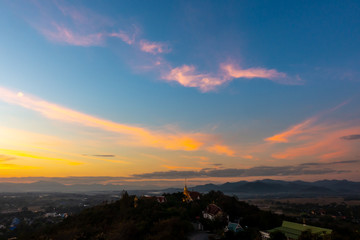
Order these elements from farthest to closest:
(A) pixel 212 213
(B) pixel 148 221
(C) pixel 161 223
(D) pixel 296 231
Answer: (A) pixel 212 213 < (B) pixel 148 221 < (C) pixel 161 223 < (D) pixel 296 231

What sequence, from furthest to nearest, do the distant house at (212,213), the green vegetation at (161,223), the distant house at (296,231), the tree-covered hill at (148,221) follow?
the distant house at (212,213) < the tree-covered hill at (148,221) < the green vegetation at (161,223) < the distant house at (296,231)

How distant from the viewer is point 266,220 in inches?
2186

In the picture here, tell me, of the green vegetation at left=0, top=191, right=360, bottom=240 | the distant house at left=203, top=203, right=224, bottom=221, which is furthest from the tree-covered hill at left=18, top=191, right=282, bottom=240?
the distant house at left=203, top=203, right=224, bottom=221

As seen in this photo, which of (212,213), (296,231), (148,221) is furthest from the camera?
(212,213)

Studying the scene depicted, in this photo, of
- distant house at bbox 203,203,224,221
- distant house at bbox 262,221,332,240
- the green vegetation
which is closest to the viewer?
distant house at bbox 262,221,332,240

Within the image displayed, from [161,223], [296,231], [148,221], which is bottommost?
[296,231]

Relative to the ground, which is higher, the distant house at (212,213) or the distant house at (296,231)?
the distant house at (212,213)

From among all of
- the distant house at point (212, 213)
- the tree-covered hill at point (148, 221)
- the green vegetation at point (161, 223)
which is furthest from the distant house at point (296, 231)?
the distant house at point (212, 213)

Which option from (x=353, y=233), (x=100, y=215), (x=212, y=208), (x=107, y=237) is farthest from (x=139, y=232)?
(x=353, y=233)

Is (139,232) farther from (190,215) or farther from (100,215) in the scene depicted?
(100,215)

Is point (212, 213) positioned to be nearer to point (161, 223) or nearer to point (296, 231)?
point (161, 223)

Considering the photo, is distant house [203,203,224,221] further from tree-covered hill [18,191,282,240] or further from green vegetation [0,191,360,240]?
tree-covered hill [18,191,282,240]

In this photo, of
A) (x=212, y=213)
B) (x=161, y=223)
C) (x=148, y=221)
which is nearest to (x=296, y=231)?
(x=212, y=213)

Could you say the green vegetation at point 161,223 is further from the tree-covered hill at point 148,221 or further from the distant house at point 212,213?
the distant house at point 212,213
